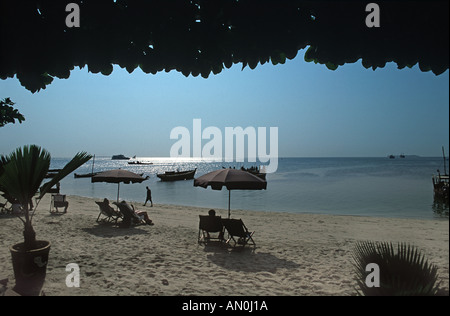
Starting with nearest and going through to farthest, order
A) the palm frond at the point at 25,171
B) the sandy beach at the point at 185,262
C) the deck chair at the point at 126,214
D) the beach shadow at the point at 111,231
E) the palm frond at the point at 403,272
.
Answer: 1. the palm frond at the point at 403,272
2. the palm frond at the point at 25,171
3. the sandy beach at the point at 185,262
4. the beach shadow at the point at 111,231
5. the deck chair at the point at 126,214

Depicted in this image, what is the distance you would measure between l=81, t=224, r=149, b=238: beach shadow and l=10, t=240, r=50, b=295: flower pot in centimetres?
374

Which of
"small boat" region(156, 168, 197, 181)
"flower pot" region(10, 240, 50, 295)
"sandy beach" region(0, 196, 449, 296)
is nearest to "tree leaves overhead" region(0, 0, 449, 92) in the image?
"sandy beach" region(0, 196, 449, 296)

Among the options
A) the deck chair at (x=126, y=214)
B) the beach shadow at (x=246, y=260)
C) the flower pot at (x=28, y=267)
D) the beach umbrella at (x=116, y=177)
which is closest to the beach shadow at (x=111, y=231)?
the deck chair at (x=126, y=214)

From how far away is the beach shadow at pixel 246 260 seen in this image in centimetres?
544

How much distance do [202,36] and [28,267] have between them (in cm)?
425

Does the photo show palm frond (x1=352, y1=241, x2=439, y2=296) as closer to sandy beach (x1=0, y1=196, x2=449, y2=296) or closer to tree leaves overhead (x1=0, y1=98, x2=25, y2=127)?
sandy beach (x1=0, y1=196, x2=449, y2=296)

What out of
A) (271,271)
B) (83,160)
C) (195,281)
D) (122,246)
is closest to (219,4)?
(83,160)

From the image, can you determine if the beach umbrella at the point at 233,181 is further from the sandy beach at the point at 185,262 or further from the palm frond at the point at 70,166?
the palm frond at the point at 70,166

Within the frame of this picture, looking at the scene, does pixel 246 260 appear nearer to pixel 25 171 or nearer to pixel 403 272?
pixel 403 272

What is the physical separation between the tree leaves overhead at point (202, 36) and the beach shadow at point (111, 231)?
6.22 meters

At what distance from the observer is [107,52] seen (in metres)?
2.61

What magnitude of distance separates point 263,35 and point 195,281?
396cm

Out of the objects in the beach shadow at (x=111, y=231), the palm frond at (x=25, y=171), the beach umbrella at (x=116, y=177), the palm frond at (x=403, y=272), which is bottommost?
the beach shadow at (x=111, y=231)

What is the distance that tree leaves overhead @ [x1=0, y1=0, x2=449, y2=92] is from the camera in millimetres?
2119
